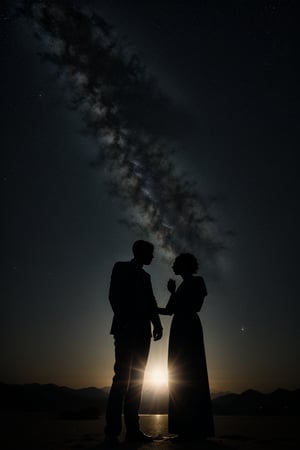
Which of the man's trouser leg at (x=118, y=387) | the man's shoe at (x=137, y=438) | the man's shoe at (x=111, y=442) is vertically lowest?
the man's shoe at (x=111, y=442)

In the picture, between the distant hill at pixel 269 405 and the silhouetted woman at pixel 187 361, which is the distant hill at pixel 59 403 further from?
the silhouetted woman at pixel 187 361

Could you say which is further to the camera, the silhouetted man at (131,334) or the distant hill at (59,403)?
the distant hill at (59,403)

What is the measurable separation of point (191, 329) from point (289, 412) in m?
9.71

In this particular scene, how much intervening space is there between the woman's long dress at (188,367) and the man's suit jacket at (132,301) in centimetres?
33

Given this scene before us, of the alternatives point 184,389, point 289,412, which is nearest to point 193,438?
point 184,389

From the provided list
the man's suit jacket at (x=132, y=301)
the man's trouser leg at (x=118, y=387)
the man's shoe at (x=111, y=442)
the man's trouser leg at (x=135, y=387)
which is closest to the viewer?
the man's shoe at (x=111, y=442)

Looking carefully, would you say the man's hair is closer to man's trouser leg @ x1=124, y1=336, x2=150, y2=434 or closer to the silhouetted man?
the silhouetted man

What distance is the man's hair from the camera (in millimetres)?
4500

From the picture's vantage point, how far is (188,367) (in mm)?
4285

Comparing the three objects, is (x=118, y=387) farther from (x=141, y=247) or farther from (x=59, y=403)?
(x=59, y=403)

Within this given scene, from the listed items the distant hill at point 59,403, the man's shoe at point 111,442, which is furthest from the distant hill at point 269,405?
the man's shoe at point 111,442

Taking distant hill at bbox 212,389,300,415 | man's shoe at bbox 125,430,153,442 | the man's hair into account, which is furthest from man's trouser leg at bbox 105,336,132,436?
distant hill at bbox 212,389,300,415

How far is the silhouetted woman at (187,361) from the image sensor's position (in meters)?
4.06

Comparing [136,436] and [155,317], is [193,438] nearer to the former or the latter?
[136,436]
